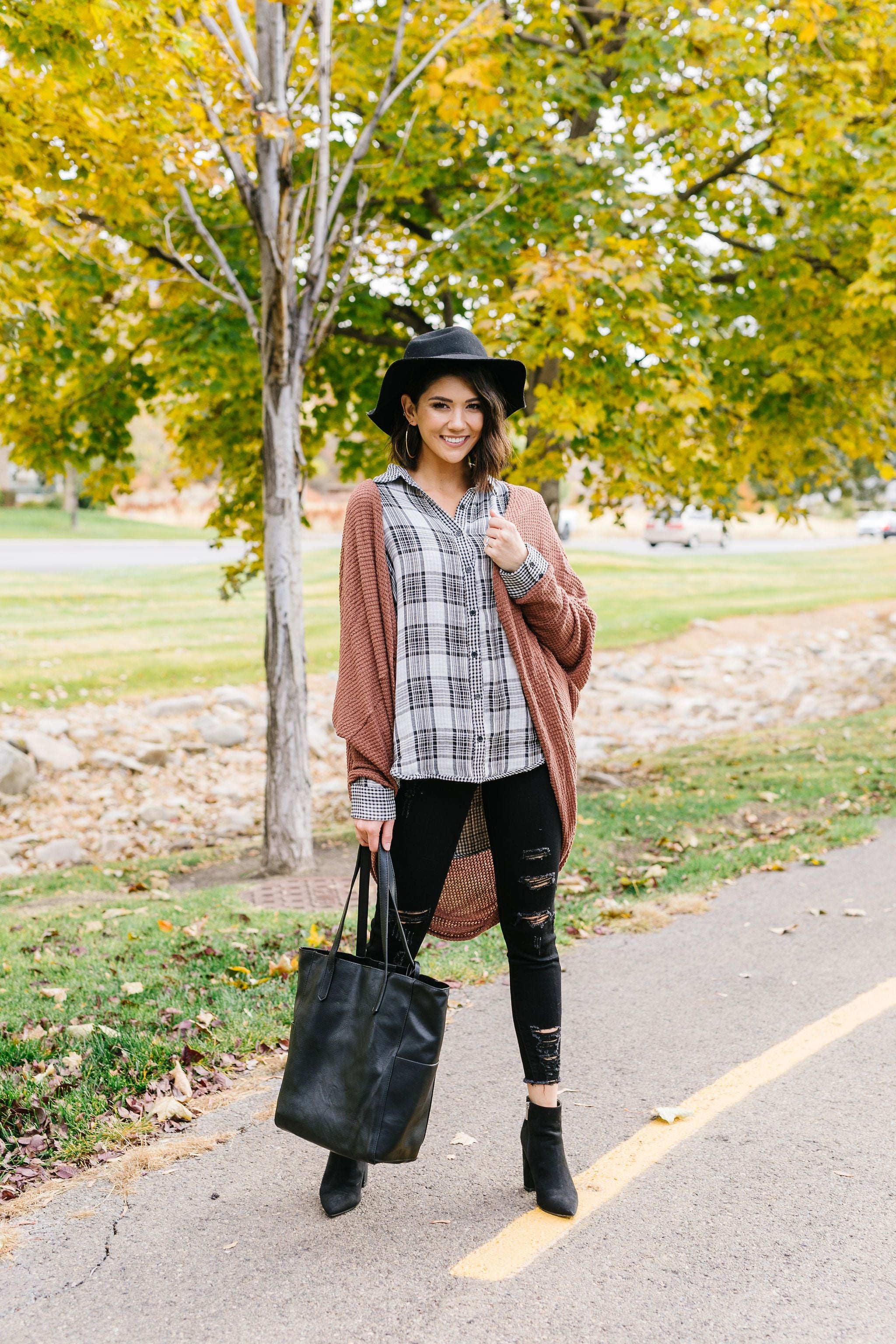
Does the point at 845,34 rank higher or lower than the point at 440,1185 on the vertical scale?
higher

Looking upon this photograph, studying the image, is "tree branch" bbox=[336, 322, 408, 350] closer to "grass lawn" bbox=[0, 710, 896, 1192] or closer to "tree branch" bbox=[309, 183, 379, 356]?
"tree branch" bbox=[309, 183, 379, 356]

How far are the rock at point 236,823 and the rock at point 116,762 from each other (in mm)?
1520

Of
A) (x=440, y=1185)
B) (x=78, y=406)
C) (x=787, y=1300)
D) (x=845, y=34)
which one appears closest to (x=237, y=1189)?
(x=440, y=1185)

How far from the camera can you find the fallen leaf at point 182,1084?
140 inches

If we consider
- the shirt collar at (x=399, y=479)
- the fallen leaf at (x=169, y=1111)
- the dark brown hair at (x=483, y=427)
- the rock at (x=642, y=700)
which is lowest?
the rock at (x=642, y=700)

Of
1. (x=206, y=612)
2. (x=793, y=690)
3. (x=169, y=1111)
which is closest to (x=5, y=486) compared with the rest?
(x=206, y=612)

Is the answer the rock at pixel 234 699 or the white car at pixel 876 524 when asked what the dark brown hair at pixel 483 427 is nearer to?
the rock at pixel 234 699

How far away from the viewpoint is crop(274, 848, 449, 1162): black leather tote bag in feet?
8.69

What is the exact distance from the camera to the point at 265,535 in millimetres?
6770

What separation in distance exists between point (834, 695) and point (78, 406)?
10642 millimetres

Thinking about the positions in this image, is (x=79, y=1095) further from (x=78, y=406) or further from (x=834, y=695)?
(x=834, y=695)

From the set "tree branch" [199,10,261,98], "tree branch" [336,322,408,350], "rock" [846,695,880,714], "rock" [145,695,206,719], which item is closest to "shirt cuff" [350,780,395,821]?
"tree branch" [199,10,261,98]

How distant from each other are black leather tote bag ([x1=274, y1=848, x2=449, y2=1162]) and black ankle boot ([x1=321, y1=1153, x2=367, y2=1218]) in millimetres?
267

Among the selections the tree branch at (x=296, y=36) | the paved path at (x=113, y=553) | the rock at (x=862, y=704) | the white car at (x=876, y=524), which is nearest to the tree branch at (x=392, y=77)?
the tree branch at (x=296, y=36)
